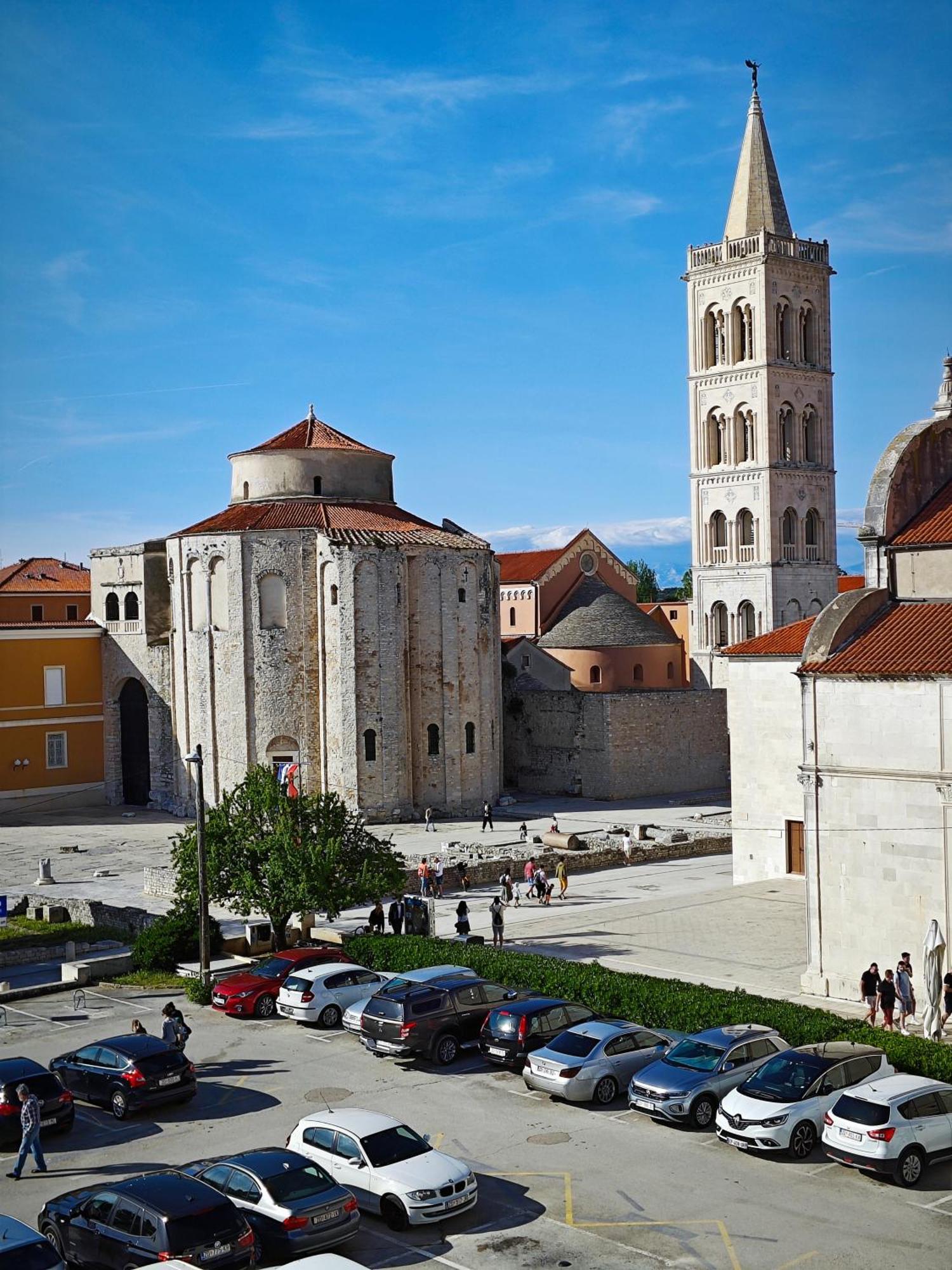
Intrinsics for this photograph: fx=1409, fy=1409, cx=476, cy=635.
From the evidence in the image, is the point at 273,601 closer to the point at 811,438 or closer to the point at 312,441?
the point at 312,441

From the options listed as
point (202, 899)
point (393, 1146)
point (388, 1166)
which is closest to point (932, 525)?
point (202, 899)

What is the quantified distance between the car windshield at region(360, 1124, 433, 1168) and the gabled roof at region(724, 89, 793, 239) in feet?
204

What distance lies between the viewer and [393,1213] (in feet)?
53.1

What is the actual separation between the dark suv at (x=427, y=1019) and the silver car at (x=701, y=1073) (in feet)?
12.3

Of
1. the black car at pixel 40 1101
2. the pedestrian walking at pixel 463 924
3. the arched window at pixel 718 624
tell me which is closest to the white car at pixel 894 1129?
the black car at pixel 40 1101

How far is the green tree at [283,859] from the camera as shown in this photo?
2997 centimetres

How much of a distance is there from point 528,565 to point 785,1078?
6062 centimetres

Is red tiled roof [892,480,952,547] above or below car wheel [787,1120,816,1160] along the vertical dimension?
above

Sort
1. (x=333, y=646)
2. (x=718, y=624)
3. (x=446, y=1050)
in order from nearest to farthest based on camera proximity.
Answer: (x=446, y=1050) → (x=333, y=646) → (x=718, y=624)

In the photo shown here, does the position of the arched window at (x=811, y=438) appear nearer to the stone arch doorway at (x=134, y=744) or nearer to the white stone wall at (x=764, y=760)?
the stone arch doorway at (x=134, y=744)

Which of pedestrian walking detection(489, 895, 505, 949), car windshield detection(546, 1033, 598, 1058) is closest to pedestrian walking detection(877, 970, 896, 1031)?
car windshield detection(546, 1033, 598, 1058)

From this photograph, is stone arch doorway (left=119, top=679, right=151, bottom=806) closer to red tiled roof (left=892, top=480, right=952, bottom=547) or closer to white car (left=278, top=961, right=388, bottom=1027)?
white car (left=278, top=961, right=388, bottom=1027)

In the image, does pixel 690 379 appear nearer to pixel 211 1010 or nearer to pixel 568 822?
pixel 568 822

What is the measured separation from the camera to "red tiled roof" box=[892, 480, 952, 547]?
28.5 meters
